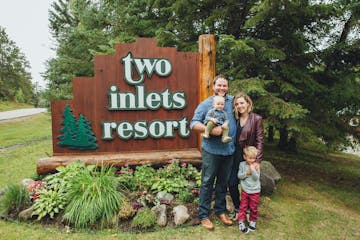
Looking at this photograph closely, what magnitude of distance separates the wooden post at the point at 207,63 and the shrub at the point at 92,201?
2086 millimetres

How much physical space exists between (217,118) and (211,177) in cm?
71

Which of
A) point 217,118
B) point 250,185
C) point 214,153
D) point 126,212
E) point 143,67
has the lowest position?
point 126,212

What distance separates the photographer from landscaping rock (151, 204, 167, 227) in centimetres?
323

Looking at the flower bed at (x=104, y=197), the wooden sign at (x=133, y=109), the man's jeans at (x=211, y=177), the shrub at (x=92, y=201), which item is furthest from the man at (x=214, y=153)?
the wooden sign at (x=133, y=109)

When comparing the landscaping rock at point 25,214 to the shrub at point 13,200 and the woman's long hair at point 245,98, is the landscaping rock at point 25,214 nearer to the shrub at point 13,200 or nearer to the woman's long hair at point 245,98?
the shrub at point 13,200

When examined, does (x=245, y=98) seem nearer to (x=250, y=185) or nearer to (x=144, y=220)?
(x=250, y=185)

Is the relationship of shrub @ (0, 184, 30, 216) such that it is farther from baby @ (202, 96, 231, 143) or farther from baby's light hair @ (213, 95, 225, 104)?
baby's light hair @ (213, 95, 225, 104)

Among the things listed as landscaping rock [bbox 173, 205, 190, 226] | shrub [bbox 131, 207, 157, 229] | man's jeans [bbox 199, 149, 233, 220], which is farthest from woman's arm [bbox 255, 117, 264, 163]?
shrub [bbox 131, 207, 157, 229]

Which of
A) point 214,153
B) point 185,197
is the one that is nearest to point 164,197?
point 185,197

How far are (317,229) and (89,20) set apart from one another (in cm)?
788

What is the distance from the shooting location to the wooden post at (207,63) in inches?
173

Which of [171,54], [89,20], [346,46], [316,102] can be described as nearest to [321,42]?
[346,46]

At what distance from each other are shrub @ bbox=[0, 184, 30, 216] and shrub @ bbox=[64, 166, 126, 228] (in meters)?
0.63

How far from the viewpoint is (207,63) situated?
14.5 ft
